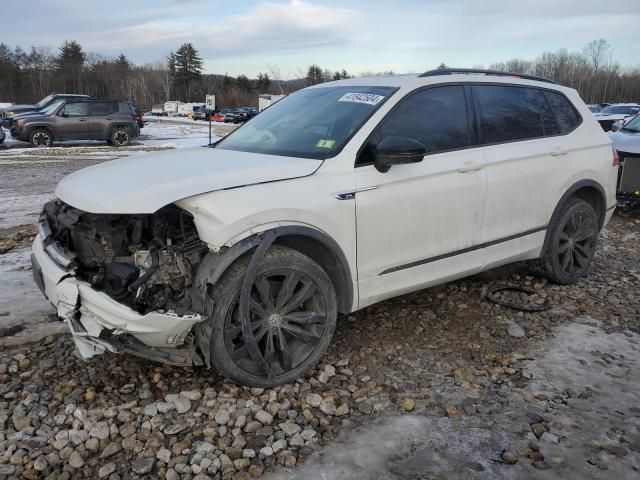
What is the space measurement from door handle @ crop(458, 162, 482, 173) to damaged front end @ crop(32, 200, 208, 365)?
199 cm

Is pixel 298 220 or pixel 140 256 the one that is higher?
pixel 298 220

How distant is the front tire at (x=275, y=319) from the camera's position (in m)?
2.96

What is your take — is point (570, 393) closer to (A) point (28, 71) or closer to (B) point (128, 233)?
(B) point (128, 233)

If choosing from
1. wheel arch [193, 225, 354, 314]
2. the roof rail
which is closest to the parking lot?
wheel arch [193, 225, 354, 314]

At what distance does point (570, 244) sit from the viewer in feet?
16.4

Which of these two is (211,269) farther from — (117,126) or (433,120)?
(117,126)

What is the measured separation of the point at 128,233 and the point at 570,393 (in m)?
2.79

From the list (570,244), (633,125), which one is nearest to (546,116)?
(570,244)

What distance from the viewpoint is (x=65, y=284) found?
9.71 ft

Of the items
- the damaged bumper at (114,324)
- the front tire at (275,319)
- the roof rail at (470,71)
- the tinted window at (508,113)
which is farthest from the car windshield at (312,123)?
the damaged bumper at (114,324)

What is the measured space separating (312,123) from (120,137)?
60.8 feet

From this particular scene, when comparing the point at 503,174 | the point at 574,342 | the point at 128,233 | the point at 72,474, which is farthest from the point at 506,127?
the point at 72,474

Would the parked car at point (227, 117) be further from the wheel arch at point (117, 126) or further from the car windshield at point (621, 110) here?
Answer: the car windshield at point (621, 110)

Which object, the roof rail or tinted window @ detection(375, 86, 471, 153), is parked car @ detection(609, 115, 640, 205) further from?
tinted window @ detection(375, 86, 471, 153)
